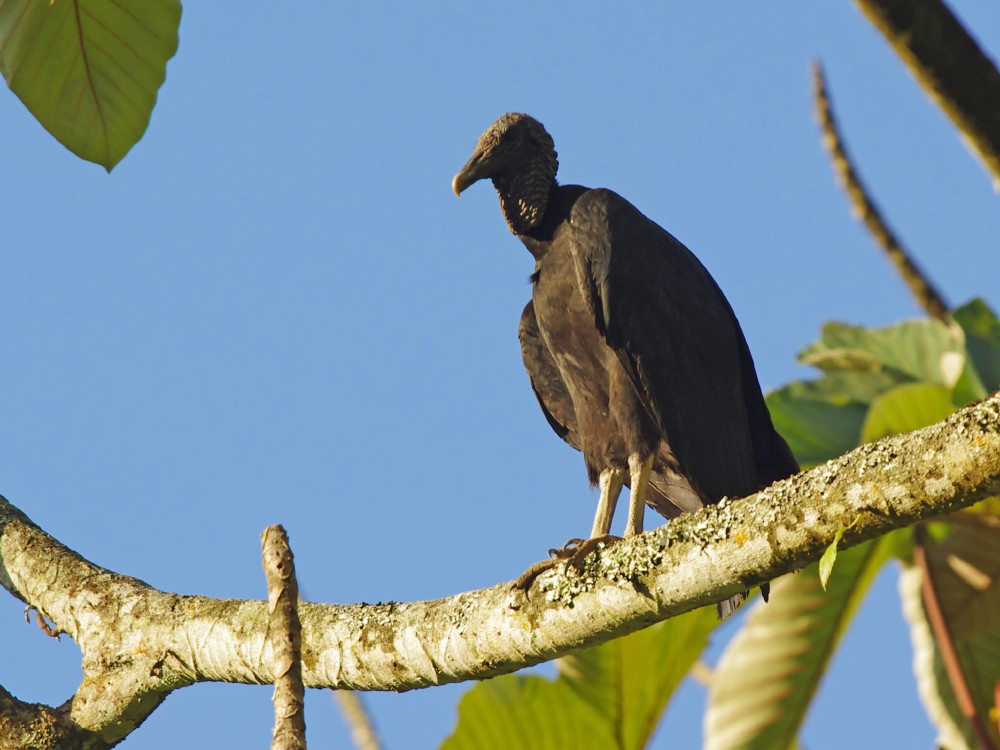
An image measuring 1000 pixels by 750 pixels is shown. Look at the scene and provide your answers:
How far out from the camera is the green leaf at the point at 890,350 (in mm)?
4746

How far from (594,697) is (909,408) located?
160cm

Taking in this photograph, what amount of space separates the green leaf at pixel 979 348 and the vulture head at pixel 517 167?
1671 millimetres

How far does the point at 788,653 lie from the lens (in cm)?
435

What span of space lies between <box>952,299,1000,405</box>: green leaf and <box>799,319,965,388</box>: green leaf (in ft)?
0.27

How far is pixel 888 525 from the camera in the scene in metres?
1.99

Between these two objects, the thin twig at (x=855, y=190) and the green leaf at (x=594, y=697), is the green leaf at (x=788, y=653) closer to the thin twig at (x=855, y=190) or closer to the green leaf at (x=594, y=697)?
the green leaf at (x=594, y=697)

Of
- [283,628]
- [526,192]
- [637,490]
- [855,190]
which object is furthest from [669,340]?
[283,628]

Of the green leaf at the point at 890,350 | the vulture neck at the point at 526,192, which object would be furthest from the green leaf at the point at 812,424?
the vulture neck at the point at 526,192

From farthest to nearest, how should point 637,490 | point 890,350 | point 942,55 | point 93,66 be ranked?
1. point 890,350
2. point 637,490
3. point 93,66
4. point 942,55

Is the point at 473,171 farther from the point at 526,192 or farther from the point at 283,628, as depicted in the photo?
the point at 283,628

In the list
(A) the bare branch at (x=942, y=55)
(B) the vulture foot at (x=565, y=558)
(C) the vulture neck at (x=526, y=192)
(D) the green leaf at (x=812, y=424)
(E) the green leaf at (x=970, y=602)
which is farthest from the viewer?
(D) the green leaf at (x=812, y=424)

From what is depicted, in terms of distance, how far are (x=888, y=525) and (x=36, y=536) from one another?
213cm

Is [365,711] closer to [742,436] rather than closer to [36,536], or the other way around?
[36,536]

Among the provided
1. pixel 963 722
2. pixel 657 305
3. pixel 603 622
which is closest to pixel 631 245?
pixel 657 305
